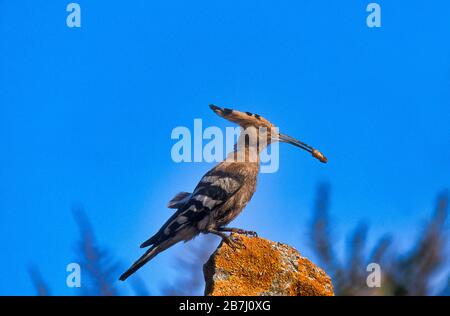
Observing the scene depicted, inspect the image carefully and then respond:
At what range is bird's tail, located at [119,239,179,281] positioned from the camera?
4.08 meters

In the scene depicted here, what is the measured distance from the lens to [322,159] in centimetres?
505

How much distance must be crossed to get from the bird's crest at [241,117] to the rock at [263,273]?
6.73 feet

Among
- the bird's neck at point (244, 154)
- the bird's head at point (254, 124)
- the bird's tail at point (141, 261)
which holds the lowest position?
the bird's tail at point (141, 261)

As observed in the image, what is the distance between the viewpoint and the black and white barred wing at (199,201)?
4.48 metres

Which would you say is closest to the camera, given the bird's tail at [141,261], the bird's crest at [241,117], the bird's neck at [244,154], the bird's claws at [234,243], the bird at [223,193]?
the bird's claws at [234,243]

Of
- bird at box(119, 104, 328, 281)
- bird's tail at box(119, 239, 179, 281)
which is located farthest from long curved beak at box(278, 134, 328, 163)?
bird's tail at box(119, 239, 179, 281)

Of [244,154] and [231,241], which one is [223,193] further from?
[231,241]

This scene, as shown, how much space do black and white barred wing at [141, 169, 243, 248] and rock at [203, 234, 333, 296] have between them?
1.14 metres

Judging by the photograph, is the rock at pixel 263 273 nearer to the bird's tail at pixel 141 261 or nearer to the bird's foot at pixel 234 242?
the bird's foot at pixel 234 242

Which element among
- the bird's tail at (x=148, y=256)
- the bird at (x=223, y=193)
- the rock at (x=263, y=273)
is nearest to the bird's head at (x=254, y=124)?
the bird at (x=223, y=193)

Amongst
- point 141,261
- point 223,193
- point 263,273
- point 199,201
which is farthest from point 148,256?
point 263,273

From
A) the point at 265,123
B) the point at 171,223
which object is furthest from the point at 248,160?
the point at 171,223

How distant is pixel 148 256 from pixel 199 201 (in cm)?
68

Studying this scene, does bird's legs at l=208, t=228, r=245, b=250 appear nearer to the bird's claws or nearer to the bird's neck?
the bird's claws
